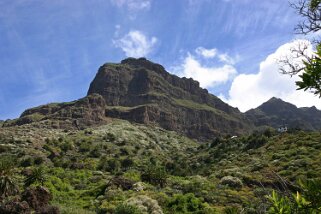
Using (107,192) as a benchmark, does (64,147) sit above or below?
above

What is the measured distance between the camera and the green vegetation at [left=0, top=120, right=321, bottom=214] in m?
33.5

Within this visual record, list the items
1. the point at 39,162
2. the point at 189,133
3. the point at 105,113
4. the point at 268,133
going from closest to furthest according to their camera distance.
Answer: the point at 39,162, the point at 268,133, the point at 105,113, the point at 189,133

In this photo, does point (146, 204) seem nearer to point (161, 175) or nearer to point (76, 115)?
point (161, 175)

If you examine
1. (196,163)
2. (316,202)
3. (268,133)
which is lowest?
(316,202)

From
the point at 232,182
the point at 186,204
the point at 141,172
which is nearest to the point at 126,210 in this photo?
the point at 186,204

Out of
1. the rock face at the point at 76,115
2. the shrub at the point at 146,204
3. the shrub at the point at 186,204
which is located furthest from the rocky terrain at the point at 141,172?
the rock face at the point at 76,115

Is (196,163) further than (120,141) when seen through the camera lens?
No

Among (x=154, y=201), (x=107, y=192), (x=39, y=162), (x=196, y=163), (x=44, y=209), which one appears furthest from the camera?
(x=196, y=163)

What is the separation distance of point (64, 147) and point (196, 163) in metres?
31.8

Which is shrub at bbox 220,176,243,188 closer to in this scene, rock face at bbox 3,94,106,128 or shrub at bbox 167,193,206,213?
shrub at bbox 167,193,206,213

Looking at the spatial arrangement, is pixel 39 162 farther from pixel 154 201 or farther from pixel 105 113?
pixel 105 113

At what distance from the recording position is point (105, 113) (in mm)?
173250


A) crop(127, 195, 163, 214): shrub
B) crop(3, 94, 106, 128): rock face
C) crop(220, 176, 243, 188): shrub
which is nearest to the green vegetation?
crop(127, 195, 163, 214): shrub

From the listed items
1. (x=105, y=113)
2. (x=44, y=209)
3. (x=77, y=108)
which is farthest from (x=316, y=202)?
(x=105, y=113)
